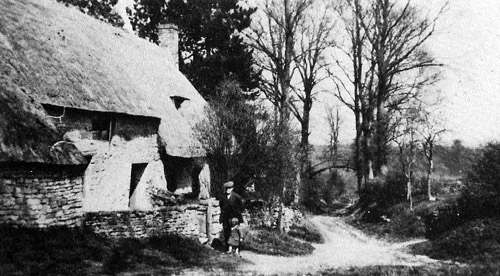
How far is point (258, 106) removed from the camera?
16953 mm

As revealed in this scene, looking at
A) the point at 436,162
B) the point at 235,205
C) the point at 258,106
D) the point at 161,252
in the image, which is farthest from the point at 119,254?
the point at 436,162

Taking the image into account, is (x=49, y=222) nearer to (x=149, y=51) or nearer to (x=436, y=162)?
(x=149, y=51)

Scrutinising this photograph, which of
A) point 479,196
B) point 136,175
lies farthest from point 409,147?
point 136,175

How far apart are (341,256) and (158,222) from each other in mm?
6737

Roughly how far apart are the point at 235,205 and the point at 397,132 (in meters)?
15.0

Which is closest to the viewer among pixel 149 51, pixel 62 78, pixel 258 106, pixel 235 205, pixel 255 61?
pixel 235 205

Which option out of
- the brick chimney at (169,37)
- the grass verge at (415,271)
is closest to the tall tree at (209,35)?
the brick chimney at (169,37)

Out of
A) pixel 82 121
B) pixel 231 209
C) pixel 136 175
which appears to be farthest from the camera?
pixel 136 175

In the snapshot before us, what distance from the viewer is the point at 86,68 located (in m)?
14.7

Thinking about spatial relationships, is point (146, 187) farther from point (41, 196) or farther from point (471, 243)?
point (471, 243)

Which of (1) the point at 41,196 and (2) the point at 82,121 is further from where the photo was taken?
(2) the point at 82,121

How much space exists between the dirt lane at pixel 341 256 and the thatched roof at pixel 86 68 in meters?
6.72

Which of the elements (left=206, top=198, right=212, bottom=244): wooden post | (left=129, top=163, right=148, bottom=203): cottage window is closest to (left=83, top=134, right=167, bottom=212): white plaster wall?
(left=129, top=163, right=148, bottom=203): cottage window

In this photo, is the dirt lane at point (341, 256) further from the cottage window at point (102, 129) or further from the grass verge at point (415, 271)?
the cottage window at point (102, 129)
